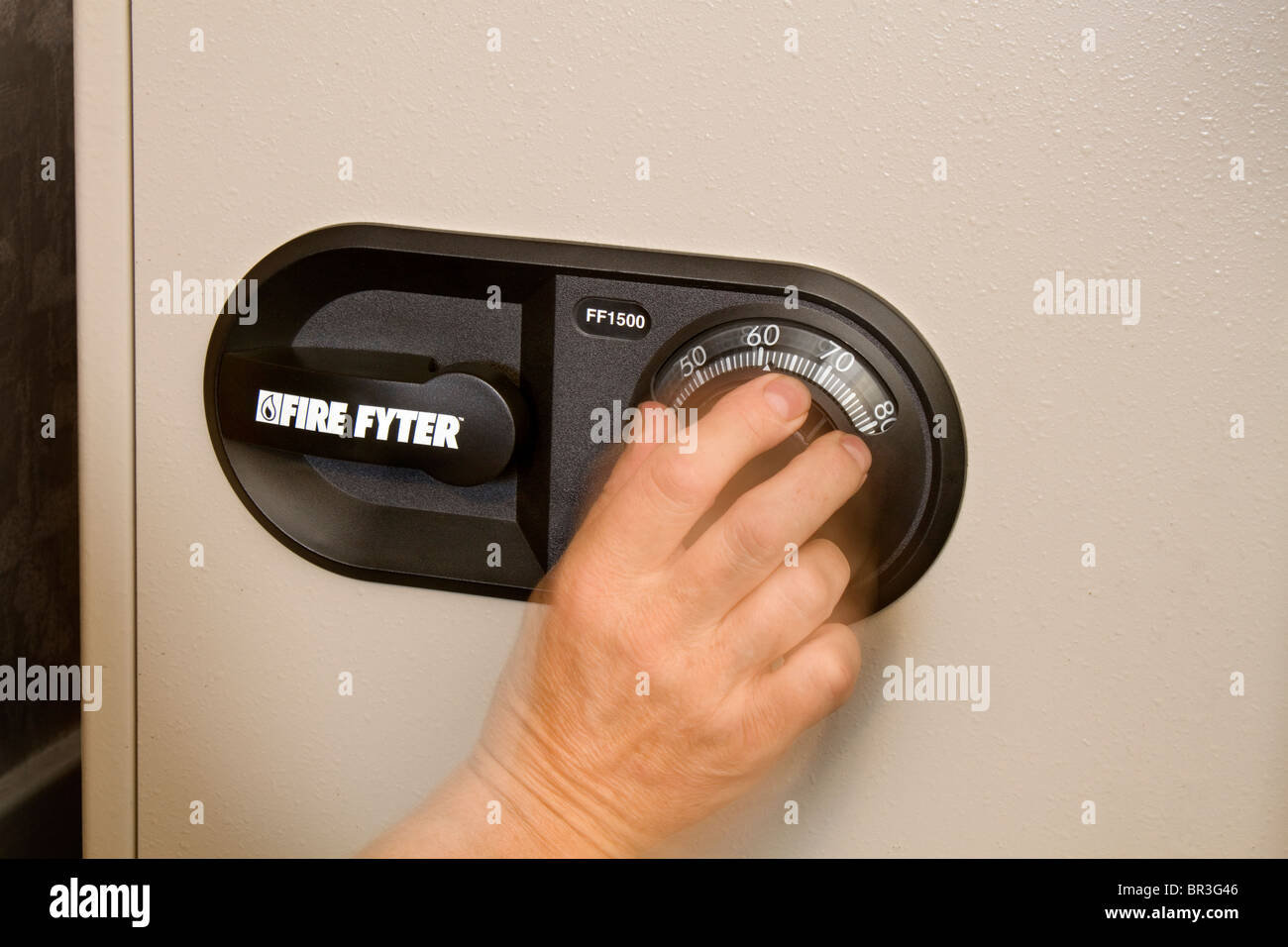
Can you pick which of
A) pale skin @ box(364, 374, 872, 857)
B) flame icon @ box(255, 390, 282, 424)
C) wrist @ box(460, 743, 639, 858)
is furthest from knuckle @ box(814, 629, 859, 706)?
flame icon @ box(255, 390, 282, 424)

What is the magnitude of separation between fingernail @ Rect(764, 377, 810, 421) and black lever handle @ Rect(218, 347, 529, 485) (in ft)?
0.37

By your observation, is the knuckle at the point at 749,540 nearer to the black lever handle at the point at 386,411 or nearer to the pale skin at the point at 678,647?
the pale skin at the point at 678,647

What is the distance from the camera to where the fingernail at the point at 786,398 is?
0.46 meters

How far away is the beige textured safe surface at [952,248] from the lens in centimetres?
43

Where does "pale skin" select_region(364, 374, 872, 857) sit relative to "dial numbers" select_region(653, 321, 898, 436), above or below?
below

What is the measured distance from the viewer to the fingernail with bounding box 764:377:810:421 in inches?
18.1

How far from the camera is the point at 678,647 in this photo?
47cm

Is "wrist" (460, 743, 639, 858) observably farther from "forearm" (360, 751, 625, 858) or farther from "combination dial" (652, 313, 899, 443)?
"combination dial" (652, 313, 899, 443)

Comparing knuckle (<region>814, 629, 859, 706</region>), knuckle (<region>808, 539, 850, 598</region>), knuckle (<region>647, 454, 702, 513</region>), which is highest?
knuckle (<region>647, 454, 702, 513</region>)

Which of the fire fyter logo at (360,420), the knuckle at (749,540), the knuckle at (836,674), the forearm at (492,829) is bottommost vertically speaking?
the forearm at (492,829)

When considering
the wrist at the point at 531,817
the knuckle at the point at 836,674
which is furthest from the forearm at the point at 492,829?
the knuckle at the point at 836,674

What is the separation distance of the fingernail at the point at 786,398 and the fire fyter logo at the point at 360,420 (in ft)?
0.44

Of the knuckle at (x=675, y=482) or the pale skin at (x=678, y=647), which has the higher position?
the knuckle at (x=675, y=482)
